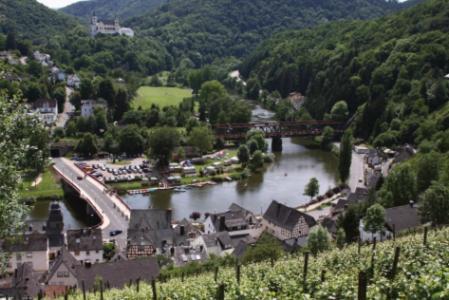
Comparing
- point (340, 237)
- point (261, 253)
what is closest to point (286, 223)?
point (340, 237)

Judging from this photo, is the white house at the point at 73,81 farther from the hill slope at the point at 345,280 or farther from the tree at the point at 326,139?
the hill slope at the point at 345,280

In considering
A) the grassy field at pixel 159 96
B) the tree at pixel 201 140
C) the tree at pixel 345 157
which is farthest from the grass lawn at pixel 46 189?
the grassy field at pixel 159 96

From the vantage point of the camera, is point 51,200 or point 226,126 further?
point 226,126

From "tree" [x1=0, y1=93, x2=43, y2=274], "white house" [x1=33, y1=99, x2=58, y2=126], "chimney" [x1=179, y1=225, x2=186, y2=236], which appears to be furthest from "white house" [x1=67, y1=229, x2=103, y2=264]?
"white house" [x1=33, y1=99, x2=58, y2=126]

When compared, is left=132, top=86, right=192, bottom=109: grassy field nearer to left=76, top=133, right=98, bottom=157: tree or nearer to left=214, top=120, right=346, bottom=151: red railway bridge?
left=214, top=120, right=346, bottom=151: red railway bridge

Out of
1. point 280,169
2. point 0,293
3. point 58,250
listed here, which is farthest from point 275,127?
point 0,293

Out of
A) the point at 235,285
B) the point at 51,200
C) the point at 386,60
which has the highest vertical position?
the point at 386,60

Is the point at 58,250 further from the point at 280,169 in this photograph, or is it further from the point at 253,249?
the point at 280,169
